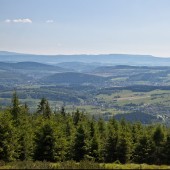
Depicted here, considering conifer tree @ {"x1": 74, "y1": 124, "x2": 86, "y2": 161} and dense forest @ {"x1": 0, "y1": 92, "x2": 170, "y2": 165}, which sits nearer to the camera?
dense forest @ {"x1": 0, "y1": 92, "x2": 170, "y2": 165}

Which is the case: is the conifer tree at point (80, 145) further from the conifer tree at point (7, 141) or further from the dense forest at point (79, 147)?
the conifer tree at point (7, 141)

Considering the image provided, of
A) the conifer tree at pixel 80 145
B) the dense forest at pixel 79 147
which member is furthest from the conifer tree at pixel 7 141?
the conifer tree at pixel 80 145

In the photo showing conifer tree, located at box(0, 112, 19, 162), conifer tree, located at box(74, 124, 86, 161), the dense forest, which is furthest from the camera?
conifer tree, located at box(74, 124, 86, 161)

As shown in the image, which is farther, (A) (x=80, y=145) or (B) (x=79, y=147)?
(A) (x=80, y=145)

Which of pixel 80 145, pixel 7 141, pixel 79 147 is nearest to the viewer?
pixel 7 141

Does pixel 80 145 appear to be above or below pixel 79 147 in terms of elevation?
above

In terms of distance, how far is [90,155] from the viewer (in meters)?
55.6

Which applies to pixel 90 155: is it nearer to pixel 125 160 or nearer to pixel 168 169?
pixel 125 160

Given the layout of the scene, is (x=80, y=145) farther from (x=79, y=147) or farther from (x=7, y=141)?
(x=7, y=141)

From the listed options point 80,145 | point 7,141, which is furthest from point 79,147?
point 7,141

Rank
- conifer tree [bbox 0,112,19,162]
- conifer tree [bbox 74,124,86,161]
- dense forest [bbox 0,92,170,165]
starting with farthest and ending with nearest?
conifer tree [bbox 74,124,86,161] < dense forest [bbox 0,92,170,165] < conifer tree [bbox 0,112,19,162]

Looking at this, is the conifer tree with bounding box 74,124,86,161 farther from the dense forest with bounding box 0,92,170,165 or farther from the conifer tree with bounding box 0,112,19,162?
the conifer tree with bounding box 0,112,19,162

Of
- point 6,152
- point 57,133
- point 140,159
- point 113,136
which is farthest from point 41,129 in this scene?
point 140,159

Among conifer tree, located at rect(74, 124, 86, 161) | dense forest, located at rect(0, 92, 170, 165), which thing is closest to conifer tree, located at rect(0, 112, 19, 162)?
dense forest, located at rect(0, 92, 170, 165)
